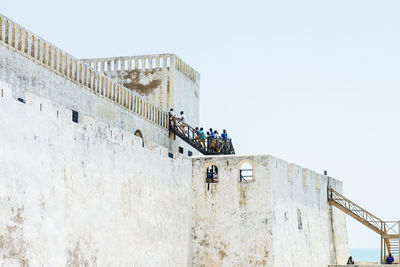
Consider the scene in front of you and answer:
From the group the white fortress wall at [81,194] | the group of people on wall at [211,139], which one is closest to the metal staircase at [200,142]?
the group of people on wall at [211,139]

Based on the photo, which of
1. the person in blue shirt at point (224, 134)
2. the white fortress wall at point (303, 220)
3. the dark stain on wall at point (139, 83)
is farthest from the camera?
the dark stain on wall at point (139, 83)

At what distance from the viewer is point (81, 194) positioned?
15.8 meters

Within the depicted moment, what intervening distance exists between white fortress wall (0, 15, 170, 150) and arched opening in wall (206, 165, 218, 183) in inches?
111

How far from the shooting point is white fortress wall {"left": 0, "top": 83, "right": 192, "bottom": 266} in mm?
13406

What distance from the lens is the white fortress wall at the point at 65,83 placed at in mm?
17672

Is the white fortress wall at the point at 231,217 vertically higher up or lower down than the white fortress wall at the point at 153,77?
lower down

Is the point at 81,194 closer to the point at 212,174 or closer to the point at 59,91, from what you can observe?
the point at 59,91

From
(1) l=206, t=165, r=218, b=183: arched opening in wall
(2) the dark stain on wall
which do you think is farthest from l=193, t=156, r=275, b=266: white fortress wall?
(2) the dark stain on wall

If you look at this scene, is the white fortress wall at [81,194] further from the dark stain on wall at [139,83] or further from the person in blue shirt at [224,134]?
the dark stain on wall at [139,83]

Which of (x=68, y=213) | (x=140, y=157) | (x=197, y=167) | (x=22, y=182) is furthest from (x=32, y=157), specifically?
(x=197, y=167)

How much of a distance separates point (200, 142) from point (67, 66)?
6.86 m

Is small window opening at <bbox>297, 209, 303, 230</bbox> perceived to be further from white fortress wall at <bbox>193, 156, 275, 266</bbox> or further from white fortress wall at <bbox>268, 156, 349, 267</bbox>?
white fortress wall at <bbox>193, 156, 275, 266</bbox>

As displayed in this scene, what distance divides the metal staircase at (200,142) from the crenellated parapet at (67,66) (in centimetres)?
103

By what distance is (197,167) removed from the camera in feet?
74.3
